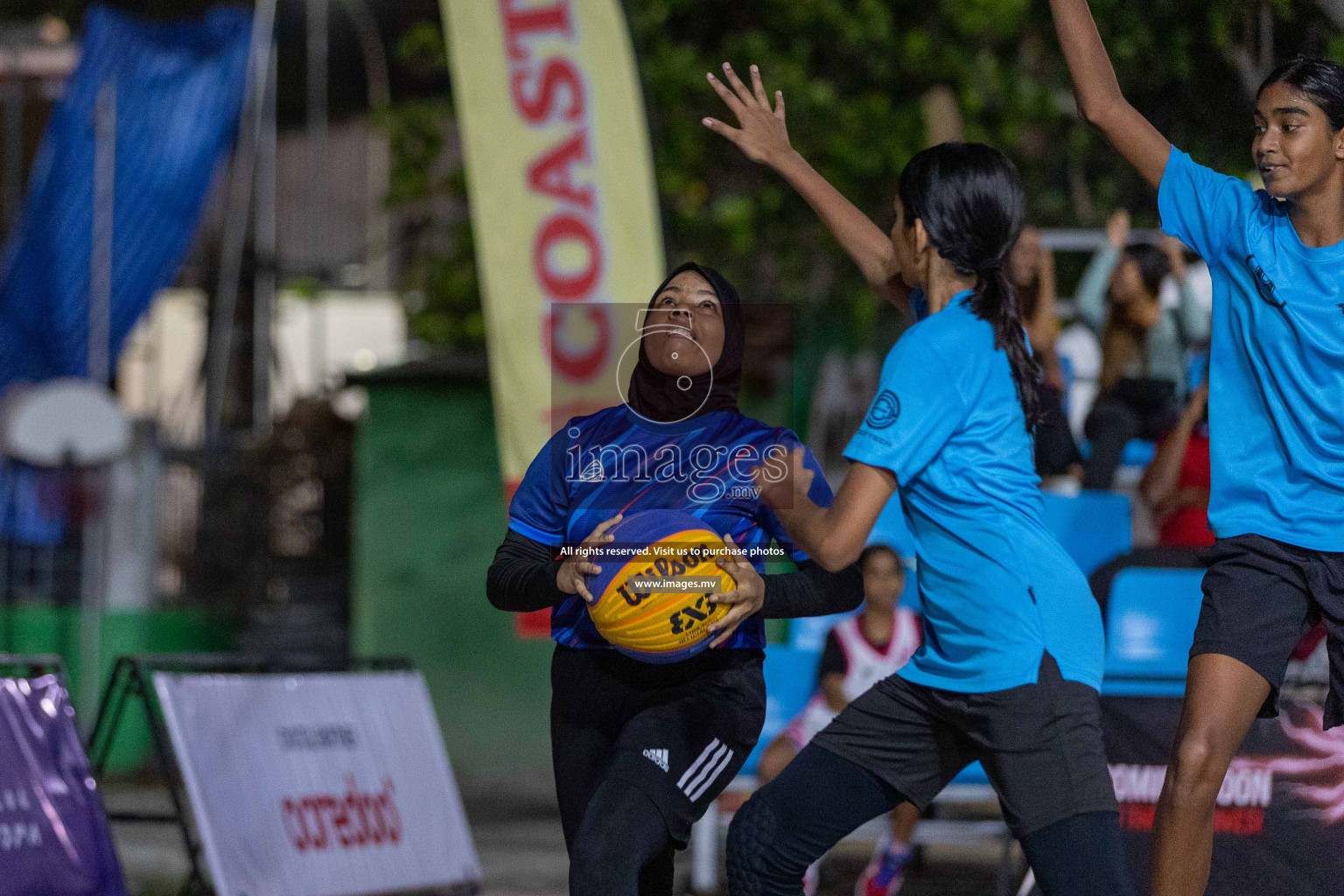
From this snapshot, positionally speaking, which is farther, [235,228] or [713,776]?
[235,228]

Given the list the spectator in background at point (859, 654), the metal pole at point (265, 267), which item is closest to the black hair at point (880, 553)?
the spectator in background at point (859, 654)

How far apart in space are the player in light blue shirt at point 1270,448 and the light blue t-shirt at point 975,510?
0.53 meters

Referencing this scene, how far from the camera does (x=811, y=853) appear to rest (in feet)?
11.7

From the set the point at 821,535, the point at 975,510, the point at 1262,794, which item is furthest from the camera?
the point at 1262,794

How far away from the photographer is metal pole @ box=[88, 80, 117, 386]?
1228cm

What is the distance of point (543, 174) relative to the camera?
8.26 metres

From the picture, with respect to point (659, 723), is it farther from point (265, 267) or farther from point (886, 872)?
point (265, 267)

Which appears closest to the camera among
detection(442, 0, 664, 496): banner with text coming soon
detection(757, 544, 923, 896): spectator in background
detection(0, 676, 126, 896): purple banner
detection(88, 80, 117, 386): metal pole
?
detection(0, 676, 126, 896): purple banner

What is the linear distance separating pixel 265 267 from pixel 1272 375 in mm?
11176

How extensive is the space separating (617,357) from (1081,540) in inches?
130

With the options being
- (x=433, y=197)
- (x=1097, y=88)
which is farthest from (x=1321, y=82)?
(x=433, y=197)

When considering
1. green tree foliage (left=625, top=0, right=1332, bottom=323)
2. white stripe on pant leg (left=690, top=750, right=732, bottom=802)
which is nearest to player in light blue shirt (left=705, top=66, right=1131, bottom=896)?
white stripe on pant leg (left=690, top=750, right=732, bottom=802)

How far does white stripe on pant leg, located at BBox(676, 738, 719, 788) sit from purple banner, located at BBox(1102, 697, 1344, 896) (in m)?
2.03

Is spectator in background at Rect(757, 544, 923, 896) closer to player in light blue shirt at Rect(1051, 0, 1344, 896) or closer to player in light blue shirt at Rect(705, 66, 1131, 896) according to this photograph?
player in light blue shirt at Rect(1051, 0, 1344, 896)
